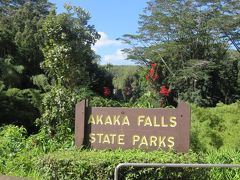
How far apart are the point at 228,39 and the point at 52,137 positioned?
114 feet

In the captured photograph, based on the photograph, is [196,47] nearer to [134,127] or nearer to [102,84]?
[102,84]

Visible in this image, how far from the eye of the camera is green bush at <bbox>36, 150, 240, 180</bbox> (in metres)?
5.77

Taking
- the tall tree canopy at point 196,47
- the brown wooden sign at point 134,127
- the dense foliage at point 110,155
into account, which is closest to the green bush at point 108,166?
the dense foliage at point 110,155

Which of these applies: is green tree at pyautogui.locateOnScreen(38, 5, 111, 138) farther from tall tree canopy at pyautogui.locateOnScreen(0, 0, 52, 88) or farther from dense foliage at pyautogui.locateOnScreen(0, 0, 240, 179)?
tall tree canopy at pyautogui.locateOnScreen(0, 0, 52, 88)

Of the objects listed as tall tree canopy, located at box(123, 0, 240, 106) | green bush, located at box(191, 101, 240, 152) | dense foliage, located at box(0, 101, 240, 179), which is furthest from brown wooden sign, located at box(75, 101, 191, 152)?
tall tree canopy, located at box(123, 0, 240, 106)

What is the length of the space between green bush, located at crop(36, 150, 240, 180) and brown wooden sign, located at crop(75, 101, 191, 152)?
0.92 ft

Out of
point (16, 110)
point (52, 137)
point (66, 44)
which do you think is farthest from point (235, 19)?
point (52, 137)

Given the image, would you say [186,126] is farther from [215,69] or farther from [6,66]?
[215,69]

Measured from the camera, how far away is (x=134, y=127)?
22.1 feet

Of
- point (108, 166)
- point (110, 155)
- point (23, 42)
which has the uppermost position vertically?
point (23, 42)

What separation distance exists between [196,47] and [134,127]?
37.0 m

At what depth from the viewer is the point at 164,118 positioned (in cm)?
660

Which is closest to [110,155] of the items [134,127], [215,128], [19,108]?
[134,127]

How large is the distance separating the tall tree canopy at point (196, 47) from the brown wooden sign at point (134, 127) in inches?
1257
